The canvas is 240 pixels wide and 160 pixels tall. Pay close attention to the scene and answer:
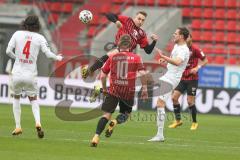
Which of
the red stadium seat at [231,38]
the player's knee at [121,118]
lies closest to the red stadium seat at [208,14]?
the red stadium seat at [231,38]

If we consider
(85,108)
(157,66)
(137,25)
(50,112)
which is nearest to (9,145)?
(137,25)

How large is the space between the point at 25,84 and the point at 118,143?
219cm

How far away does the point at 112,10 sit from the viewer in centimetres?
3647

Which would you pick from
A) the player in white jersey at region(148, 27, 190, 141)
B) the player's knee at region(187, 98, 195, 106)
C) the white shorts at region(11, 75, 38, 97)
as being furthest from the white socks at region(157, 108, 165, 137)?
the player's knee at region(187, 98, 195, 106)

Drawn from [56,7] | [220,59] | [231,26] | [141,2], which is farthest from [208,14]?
[56,7]

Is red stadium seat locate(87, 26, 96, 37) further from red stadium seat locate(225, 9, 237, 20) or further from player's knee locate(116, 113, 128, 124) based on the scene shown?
player's knee locate(116, 113, 128, 124)

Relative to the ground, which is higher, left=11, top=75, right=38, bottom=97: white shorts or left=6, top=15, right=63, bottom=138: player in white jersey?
left=6, top=15, right=63, bottom=138: player in white jersey

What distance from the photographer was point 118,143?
47.5 feet

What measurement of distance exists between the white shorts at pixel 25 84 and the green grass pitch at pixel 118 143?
921 millimetres

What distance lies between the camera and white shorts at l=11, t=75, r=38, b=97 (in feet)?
47.5

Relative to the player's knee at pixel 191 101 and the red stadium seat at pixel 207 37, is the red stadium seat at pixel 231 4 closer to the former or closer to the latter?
the red stadium seat at pixel 207 37

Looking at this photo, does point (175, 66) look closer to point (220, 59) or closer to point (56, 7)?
point (220, 59)

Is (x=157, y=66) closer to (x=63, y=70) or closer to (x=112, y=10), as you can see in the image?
(x=63, y=70)

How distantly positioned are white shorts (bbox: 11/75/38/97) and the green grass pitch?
3.02 ft
